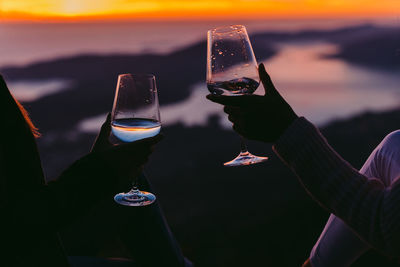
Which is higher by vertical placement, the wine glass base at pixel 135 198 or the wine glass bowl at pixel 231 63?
the wine glass bowl at pixel 231 63

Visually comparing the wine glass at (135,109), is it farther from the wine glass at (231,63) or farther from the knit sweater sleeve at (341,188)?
the knit sweater sleeve at (341,188)

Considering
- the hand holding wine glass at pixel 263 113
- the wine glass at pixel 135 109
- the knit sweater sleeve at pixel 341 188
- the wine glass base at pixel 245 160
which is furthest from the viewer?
the wine glass base at pixel 245 160

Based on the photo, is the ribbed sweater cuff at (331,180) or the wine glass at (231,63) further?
the wine glass at (231,63)

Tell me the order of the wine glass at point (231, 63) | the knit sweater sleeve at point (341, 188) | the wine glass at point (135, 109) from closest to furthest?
the knit sweater sleeve at point (341, 188) → the wine glass at point (135, 109) → the wine glass at point (231, 63)

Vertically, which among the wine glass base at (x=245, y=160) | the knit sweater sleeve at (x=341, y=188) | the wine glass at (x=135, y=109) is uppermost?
the wine glass at (x=135, y=109)

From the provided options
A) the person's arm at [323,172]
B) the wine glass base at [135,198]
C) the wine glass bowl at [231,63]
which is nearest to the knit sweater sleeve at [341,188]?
the person's arm at [323,172]

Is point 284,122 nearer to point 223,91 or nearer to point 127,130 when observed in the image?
point 223,91

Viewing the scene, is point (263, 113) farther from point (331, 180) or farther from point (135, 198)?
point (135, 198)
